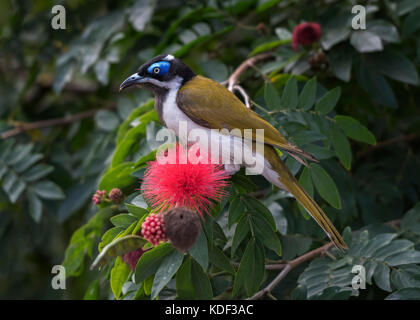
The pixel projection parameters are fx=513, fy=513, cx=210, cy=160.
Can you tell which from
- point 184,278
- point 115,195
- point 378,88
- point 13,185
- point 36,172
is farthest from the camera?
point 36,172

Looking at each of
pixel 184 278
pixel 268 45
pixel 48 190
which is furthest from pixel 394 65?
pixel 48 190

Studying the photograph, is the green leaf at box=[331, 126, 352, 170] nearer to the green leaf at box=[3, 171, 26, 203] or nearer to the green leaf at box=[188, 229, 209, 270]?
the green leaf at box=[188, 229, 209, 270]

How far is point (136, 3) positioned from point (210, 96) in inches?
59.6

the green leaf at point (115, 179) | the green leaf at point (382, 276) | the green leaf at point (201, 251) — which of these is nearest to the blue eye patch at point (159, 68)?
the green leaf at point (115, 179)

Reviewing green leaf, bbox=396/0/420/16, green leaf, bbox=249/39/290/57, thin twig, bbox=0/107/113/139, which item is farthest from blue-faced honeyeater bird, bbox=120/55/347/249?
thin twig, bbox=0/107/113/139

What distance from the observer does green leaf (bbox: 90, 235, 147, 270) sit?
1.71 meters

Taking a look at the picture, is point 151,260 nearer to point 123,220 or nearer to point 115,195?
point 123,220

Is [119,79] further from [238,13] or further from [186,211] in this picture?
[186,211]

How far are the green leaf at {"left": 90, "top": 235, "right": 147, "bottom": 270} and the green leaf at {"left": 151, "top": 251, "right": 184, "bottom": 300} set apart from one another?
120 mm

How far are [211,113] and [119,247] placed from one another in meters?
0.89

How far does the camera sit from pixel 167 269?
189 cm

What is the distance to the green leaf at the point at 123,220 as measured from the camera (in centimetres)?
203

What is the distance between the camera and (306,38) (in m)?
3.07

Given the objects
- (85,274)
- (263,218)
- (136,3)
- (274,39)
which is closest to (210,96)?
(263,218)
